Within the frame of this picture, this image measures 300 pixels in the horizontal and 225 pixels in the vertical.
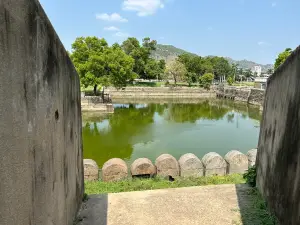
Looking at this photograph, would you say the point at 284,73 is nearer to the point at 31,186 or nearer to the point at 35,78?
the point at 35,78

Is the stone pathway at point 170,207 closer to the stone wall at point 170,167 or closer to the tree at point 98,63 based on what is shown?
the stone wall at point 170,167

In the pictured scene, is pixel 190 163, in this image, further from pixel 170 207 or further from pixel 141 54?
pixel 141 54

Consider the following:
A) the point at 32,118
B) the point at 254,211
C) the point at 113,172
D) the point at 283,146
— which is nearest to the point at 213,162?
the point at 113,172

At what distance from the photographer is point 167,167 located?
6160 mm

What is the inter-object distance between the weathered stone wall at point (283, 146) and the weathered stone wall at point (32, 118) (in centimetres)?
242

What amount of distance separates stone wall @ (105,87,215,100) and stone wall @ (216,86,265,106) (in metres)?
1.77

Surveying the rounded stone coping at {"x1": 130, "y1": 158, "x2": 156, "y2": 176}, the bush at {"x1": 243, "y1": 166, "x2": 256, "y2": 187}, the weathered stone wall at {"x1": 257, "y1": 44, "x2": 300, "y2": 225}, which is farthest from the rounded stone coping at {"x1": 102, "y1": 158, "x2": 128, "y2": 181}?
the weathered stone wall at {"x1": 257, "y1": 44, "x2": 300, "y2": 225}

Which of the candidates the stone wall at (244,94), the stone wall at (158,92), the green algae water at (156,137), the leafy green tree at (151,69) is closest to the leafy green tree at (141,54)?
the leafy green tree at (151,69)

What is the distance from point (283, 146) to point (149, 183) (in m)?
3.15

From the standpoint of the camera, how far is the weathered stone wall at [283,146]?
8.52ft

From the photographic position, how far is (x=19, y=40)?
1686mm

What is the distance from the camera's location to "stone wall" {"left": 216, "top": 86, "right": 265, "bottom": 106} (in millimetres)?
27622

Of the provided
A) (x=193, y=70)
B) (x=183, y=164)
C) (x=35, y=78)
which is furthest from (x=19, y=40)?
(x=193, y=70)

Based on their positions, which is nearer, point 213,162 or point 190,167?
point 190,167
